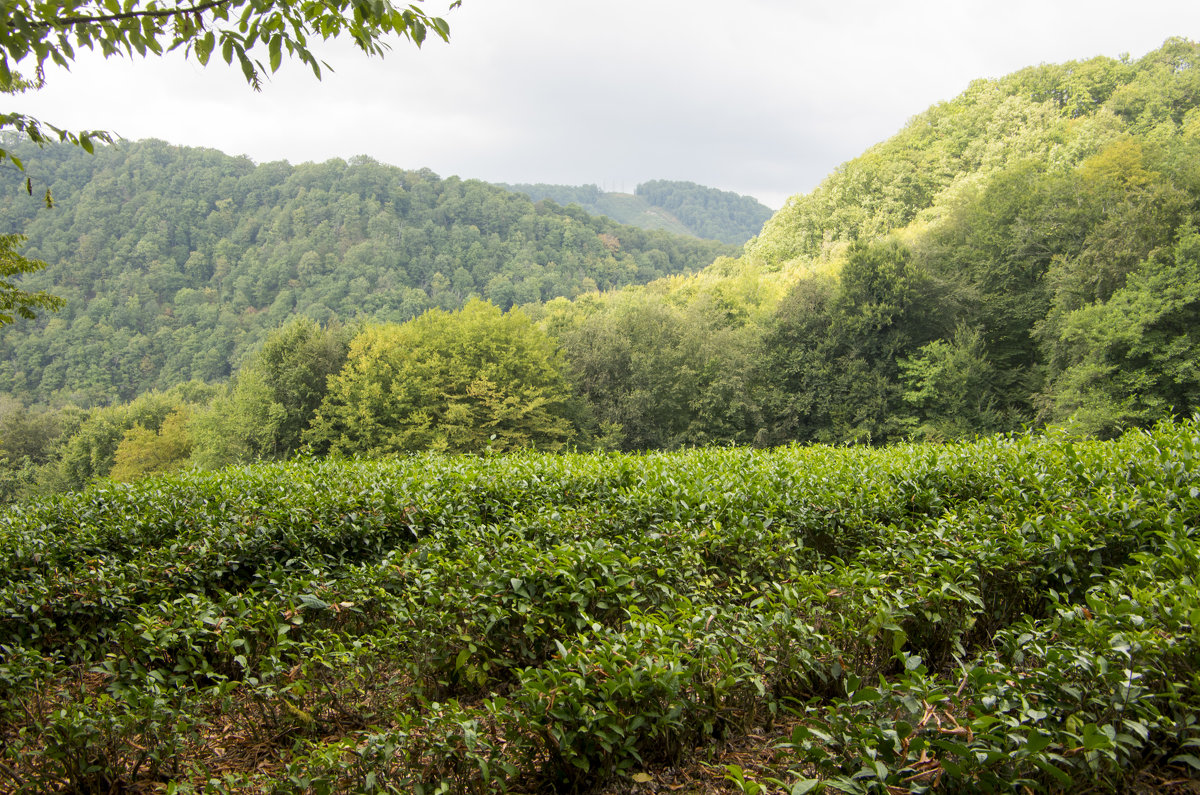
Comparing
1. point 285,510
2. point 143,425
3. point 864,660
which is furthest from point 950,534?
point 143,425

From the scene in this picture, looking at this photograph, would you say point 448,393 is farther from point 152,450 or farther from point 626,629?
point 626,629

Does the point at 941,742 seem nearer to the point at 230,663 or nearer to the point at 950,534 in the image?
the point at 950,534

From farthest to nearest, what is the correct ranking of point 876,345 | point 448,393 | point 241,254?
1. point 241,254
2. point 448,393
3. point 876,345

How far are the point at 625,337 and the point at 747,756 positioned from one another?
107 feet

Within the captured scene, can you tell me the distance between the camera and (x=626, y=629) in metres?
2.95

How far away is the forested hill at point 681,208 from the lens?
172000 millimetres

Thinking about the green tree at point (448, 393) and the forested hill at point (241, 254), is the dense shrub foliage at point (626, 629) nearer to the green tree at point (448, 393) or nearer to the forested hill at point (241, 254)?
the green tree at point (448, 393)

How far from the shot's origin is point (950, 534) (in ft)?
11.8

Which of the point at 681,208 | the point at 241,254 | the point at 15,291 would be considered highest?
the point at 681,208

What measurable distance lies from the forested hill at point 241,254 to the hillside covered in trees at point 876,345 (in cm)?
3989

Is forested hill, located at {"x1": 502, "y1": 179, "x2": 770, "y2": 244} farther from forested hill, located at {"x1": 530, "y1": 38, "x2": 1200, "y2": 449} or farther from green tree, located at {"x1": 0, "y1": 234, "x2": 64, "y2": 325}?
green tree, located at {"x1": 0, "y1": 234, "x2": 64, "y2": 325}

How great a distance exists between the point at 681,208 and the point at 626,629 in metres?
196

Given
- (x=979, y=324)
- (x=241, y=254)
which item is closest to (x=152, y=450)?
(x=979, y=324)

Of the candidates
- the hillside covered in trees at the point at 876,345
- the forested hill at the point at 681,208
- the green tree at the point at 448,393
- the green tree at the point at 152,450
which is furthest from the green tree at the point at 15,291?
the forested hill at the point at 681,208
